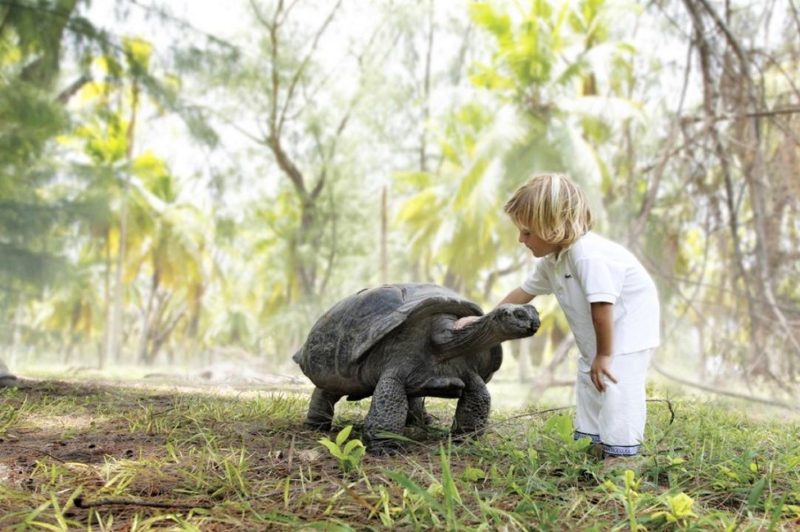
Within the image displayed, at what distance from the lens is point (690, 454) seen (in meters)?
2.50

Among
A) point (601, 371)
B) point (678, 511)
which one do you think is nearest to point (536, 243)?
point (601, 371)

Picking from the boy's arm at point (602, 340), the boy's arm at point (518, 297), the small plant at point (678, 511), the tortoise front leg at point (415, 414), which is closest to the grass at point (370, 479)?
the small plant at point (678, 511)

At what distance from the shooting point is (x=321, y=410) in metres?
3.20

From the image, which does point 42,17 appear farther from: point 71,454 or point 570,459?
point 570,459

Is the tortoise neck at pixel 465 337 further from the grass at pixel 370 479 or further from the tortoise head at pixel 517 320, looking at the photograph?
the grass at pixel 370 479

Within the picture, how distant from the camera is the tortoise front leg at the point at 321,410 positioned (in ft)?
10.4

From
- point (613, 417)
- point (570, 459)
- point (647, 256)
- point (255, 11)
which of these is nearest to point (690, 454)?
point (613, 417)

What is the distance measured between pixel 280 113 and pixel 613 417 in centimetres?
2056

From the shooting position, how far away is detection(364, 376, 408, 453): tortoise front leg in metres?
2.64

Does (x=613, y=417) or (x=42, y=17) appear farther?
(x=42, y=17)

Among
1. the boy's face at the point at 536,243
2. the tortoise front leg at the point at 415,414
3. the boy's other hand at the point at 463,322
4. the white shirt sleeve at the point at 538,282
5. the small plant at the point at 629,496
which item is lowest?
the tortoise front leg at the point at 415,414

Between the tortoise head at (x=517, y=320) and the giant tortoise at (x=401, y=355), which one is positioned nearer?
the tortoise head at (x=517, y=320)

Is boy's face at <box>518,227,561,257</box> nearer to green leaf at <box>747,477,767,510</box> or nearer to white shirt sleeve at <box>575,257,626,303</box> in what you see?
white shirt sleeve at <box>575,257,626,303</box>

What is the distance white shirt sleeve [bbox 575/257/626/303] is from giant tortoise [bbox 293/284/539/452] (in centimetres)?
39
